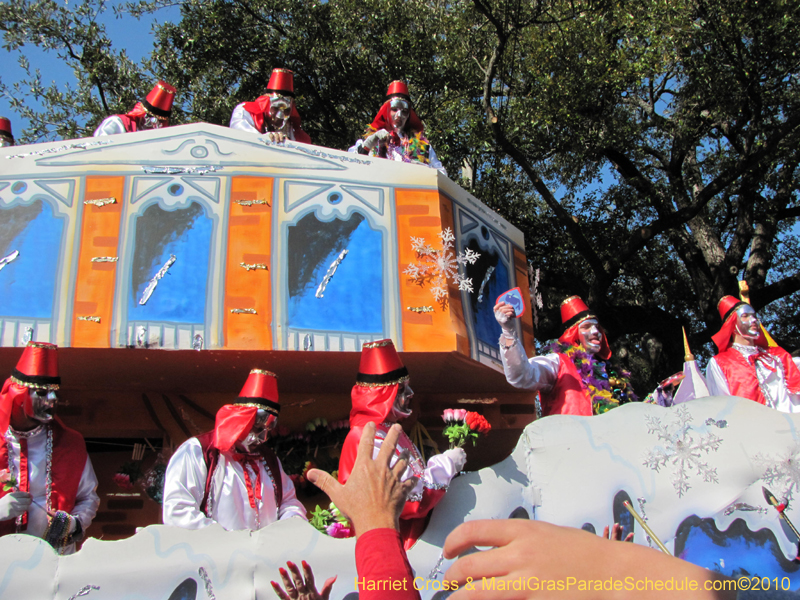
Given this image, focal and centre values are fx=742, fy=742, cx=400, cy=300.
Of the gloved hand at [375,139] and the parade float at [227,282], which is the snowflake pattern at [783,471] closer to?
the parade float at [227,282]

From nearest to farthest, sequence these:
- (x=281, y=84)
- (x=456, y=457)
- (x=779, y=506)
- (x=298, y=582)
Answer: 1. (x=298, y=582)
2. (x=779, y=506)
3. (x=456, y=457)
4. (x=281, y=84)

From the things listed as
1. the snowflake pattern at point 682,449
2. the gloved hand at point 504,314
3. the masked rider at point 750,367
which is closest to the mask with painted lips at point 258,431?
the gloved hand at point 504,314

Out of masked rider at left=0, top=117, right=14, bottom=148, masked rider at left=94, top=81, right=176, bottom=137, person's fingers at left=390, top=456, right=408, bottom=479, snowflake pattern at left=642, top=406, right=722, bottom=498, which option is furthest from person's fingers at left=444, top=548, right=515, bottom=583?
masked rider at left=0, top=117, right=14, bottom=148

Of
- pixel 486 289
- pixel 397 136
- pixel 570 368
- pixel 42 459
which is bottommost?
pixel 42 459

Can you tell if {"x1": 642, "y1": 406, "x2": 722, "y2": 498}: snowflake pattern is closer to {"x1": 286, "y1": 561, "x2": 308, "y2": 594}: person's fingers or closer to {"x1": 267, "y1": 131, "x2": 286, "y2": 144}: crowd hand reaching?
{"x1": 286, "y1": 561, "x2": 308, "y2": 594}: person's fingers

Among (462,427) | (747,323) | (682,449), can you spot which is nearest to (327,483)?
(682,449)

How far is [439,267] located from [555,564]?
4.23 meters

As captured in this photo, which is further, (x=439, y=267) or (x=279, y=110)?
(x=279, y=110)

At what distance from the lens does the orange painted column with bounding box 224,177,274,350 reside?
16.5ft

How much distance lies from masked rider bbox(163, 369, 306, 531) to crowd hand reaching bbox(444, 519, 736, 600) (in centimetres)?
254

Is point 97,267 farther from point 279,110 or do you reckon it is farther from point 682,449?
point 682,449

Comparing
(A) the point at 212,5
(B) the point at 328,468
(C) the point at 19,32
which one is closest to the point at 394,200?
(B) the point at 328,468

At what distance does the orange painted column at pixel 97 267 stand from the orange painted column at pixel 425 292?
2.02 m

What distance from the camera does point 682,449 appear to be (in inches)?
124
